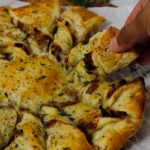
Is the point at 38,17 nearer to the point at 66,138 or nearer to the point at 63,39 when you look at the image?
the point at 63,39

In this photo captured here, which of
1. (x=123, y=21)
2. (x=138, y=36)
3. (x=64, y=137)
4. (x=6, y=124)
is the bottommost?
(x=6, y=124)

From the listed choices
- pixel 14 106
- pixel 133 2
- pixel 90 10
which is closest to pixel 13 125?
pixel 14 106

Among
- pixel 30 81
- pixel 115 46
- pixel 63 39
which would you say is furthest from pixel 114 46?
pixel 30 81

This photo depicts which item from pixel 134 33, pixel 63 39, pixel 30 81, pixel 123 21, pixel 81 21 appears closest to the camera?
pixel 134 33

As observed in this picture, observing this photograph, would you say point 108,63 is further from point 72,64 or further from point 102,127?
point 102,127

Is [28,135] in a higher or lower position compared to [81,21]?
lower

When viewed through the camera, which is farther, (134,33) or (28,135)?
(134,33)

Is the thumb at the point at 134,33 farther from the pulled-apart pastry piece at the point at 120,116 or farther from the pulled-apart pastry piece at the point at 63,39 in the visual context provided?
the pulled-apart pastry piece at the point at 63,39

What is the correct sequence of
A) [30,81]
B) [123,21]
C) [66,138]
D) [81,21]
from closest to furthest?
[66,138], [30,81], [81,21], [123,21]
